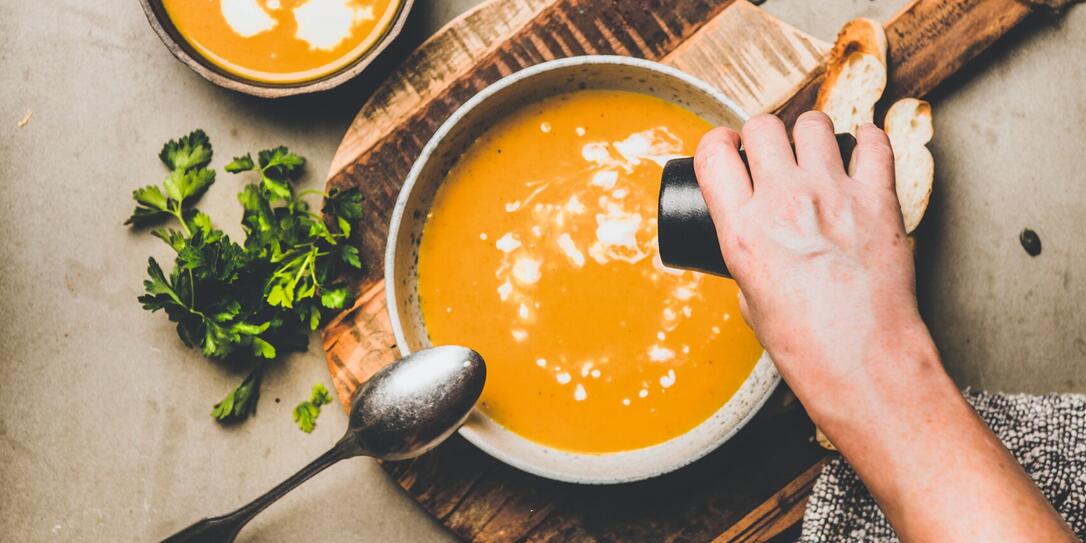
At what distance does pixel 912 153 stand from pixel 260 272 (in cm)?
126

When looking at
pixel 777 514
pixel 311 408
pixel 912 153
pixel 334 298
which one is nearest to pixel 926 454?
pixel 777 514

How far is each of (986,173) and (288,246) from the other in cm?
140

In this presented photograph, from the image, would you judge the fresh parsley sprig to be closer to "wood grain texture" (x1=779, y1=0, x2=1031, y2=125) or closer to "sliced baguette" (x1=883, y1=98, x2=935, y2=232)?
"wood grain texture" (x1=779, y1=0, x2=1031, y2=125)

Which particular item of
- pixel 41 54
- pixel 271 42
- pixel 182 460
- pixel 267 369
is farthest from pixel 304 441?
pixel 41 54

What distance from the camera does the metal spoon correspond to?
133 centimetres

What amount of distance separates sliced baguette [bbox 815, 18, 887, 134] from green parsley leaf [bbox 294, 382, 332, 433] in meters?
1.12

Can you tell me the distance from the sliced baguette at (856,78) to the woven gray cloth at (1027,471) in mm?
619

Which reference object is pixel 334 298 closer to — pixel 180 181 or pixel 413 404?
pixel 413 404

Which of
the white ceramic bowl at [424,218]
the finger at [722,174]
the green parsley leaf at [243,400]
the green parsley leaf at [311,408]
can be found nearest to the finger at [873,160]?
the finger at [722,174]

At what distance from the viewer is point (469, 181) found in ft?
4.76

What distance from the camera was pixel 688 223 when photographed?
1101mm

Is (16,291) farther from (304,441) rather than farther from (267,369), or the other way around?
(304,441)

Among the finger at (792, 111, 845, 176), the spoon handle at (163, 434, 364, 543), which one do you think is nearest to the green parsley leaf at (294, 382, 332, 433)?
the spoon handle at (163, 434, 364, 543)

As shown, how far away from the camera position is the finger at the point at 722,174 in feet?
3.32
